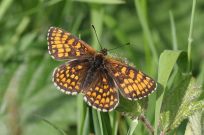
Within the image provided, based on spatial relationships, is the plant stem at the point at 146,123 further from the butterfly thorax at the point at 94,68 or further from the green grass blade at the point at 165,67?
the butterfly thorax at the point at 94,68

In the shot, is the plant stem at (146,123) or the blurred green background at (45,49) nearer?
the plant stem at (146,123)

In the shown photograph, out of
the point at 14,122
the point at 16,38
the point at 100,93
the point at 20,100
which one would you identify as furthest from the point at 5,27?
the point at 14,122

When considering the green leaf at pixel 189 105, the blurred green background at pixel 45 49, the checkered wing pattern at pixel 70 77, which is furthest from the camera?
the blurred green background at pixel 45 49

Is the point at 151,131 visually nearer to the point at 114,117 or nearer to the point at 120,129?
the point at 114,117

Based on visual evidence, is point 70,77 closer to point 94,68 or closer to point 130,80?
point 94,68

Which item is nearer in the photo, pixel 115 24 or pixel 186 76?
pixel 186 76

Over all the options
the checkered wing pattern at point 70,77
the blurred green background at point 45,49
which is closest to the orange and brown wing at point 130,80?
the checkered wing pattern at point 70,77

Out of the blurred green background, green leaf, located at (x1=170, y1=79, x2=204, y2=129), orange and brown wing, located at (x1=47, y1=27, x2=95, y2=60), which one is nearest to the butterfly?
orange and brown wing, located at (x1=47, y1=27, x2=95, y2=60)
